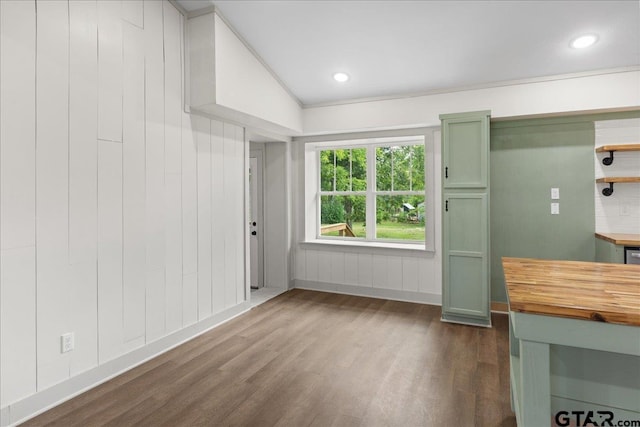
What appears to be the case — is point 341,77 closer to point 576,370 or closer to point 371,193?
point 371,193

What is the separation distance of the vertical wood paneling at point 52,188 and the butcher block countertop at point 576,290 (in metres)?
2.64

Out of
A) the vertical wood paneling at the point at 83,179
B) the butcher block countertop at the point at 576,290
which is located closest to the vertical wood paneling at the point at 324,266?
the vertical wood paneling at the point at 83,179

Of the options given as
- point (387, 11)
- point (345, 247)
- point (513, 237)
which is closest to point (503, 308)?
point (513, 237)

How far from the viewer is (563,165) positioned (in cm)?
383

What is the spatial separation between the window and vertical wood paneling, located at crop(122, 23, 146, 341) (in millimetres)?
2702

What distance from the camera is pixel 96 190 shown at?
2.61 metres

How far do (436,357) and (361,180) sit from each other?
270 cm

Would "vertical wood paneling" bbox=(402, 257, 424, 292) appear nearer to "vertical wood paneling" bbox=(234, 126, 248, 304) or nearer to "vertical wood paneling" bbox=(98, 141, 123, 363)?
"vertical wood paneling" bbox=(234, 126, 248, 304)

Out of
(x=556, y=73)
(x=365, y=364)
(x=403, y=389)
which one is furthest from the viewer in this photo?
(x=556, y=73)

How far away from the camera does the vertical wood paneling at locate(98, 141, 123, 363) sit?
8.67 feet

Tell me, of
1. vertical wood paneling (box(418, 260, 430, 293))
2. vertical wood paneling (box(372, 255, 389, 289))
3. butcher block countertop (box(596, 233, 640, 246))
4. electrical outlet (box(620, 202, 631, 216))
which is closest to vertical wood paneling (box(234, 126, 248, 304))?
vertical wood paneling (box(372, 255, 389, 289))

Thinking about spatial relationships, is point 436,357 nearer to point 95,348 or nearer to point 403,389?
point 403,389

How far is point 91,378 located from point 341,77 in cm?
359

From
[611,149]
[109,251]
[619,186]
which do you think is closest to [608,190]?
[619,186]
